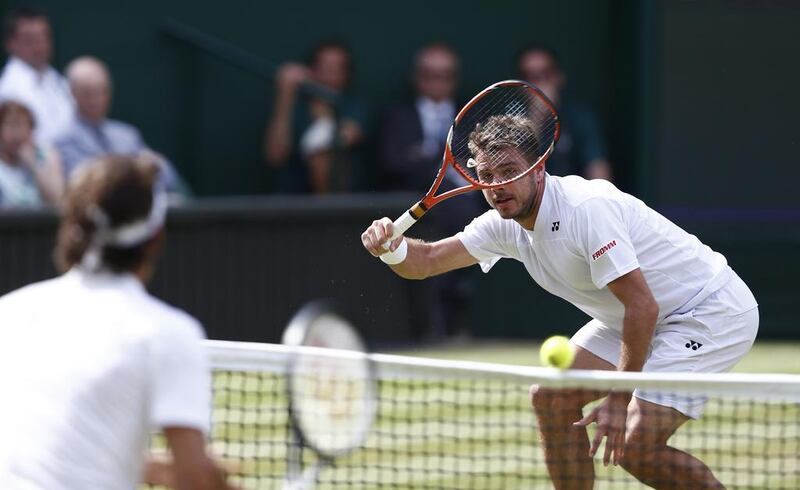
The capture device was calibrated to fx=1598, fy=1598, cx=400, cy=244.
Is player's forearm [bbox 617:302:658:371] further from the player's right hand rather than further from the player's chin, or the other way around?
the player's right hand

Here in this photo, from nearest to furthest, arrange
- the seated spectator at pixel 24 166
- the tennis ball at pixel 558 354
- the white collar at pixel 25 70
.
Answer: the tennis ball at pixel 558 354 < the seated spectator at pixel 24 166 < the white collar at pixel 25 70

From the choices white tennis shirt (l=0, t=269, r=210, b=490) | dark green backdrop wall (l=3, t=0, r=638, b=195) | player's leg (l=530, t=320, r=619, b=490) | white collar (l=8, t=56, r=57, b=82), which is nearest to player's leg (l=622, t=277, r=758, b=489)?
player's leg (l=530, t=320, r=619, b=490)

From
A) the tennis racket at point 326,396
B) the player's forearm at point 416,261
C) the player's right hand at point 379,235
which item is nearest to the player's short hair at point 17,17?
the player's forearm at point 416,261

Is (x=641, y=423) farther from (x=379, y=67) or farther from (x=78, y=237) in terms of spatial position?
(x=379, y=67)

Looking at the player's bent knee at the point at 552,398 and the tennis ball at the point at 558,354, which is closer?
the tennis ball at the point at 558,354

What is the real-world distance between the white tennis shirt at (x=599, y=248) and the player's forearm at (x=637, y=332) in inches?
5.2

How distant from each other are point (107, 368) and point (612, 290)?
2315 millimetres

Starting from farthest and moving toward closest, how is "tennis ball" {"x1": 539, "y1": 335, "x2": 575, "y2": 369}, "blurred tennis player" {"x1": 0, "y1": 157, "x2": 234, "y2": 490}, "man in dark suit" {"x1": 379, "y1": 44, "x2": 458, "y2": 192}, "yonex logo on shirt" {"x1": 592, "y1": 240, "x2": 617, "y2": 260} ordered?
1. "man in dark suit" {"x1": 379, "y1": 44, "x2": 458, "y2": 192}
2. "yonex logo on shirt" {"x1": 592, "y1": 240, "x2": 617, "y2": 260}
3. "tennis ball" {"x1": 539, "y1": 335, "x2": 575, "y2": 369}
4. "blurred tennis player" {"x1": 0, "y1": 157, "x2": 234, "y2": 490}

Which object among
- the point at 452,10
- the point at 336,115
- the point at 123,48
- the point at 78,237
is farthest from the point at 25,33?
the point at 78,237

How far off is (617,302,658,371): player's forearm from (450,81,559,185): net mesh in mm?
574

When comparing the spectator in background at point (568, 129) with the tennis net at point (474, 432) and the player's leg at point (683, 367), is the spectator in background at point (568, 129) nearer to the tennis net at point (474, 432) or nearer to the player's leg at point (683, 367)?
the tennis net at point (474, 432)

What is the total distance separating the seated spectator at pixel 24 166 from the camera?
9445 millimetres

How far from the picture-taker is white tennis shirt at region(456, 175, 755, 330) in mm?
5059

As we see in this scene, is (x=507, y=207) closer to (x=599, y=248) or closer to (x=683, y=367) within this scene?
(x=599, y=248)
